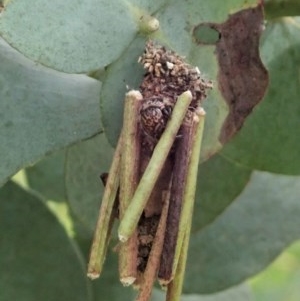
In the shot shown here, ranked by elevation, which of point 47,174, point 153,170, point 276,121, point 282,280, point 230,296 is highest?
point 153,170

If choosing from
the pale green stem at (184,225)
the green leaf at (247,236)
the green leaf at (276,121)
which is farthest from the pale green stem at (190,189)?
the green leaf at (247,236)

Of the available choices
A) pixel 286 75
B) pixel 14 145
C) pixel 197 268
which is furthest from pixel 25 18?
pixel 197 268

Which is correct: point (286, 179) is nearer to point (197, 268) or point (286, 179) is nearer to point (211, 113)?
point (197, 268)

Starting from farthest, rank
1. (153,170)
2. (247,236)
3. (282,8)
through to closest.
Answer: (247,236), (282,8), (153,170)

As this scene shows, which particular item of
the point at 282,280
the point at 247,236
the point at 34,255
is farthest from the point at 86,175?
the point at 282,280

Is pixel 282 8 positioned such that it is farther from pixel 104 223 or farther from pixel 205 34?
pixel 104 223

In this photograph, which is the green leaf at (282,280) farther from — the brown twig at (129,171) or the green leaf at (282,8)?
the brown twig at (129,171)

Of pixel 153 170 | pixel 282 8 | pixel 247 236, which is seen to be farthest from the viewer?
pixel 247 236
